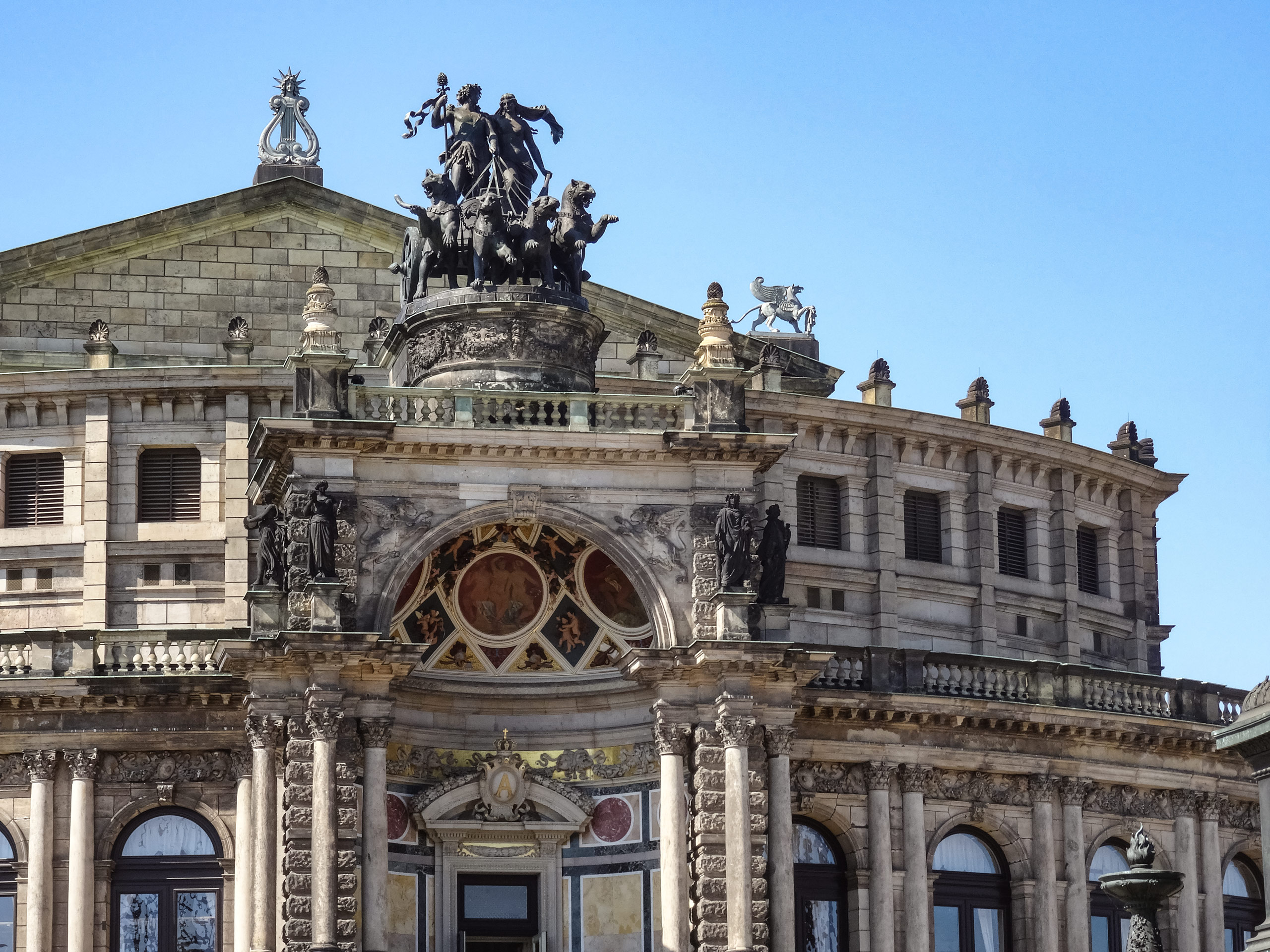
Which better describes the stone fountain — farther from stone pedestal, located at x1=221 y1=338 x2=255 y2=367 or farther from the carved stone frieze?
stone pedestal, located at x1=221 y1=338 x2=255 y2=367

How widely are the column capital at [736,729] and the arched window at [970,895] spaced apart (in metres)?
10.1

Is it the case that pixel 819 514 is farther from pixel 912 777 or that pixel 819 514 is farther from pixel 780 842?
pixel 780 842

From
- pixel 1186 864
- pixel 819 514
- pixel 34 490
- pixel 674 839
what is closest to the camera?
pixel 674 839

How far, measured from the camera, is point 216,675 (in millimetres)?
53594

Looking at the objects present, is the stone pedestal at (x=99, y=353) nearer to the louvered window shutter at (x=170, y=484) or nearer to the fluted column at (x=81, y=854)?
the louvered window shutter at (x=170, y=484)

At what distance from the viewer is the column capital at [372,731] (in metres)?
49.2

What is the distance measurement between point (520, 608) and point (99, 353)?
44.6ft

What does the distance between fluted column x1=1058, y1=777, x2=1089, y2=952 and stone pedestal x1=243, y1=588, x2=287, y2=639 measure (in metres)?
19.1

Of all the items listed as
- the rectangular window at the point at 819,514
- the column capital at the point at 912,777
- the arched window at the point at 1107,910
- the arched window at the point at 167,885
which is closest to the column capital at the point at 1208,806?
the arched window at the point at 1107,910

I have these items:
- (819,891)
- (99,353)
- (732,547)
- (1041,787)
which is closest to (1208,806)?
(1041,787)

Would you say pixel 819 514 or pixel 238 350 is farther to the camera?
pixel 819 514

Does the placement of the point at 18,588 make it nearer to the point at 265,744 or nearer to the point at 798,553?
the point at 265,744

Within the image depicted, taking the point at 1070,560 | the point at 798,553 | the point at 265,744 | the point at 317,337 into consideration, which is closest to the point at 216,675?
the point at 265,744

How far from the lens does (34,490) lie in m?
59.8
